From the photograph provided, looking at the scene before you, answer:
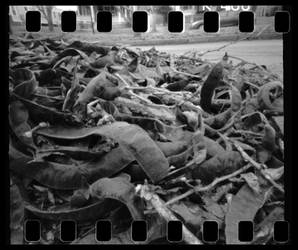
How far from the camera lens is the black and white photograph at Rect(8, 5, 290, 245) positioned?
1149 mm

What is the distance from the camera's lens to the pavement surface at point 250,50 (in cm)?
152

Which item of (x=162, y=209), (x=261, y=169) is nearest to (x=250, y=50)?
(x=261, y=169)

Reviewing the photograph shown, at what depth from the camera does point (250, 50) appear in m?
1.66

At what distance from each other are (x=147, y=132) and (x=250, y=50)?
767 mm

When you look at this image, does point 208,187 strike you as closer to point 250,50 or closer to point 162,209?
point 162,209

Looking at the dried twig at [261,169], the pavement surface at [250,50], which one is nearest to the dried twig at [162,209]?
the dried twig at [261,169]

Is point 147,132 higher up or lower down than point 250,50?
lower down

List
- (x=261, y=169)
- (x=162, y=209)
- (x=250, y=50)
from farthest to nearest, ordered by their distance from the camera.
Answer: (x=250, y=50) < (x=261, y=169) < (x=162, y=209)

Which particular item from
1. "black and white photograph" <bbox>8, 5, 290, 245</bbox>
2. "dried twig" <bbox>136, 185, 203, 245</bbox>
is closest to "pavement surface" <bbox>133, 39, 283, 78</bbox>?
"black and white photograph" <bbox>8, 5, 290, 245</bbox>

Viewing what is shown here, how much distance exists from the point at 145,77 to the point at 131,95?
0.78 ft

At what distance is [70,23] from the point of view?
57.6 inches

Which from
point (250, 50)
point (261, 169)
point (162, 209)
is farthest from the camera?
point (250, 50)

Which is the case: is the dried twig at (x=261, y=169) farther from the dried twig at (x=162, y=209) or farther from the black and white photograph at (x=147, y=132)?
the dried twig at (x=162, y=209)

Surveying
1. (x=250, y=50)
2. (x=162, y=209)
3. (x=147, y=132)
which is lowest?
(x=162, y=209)
